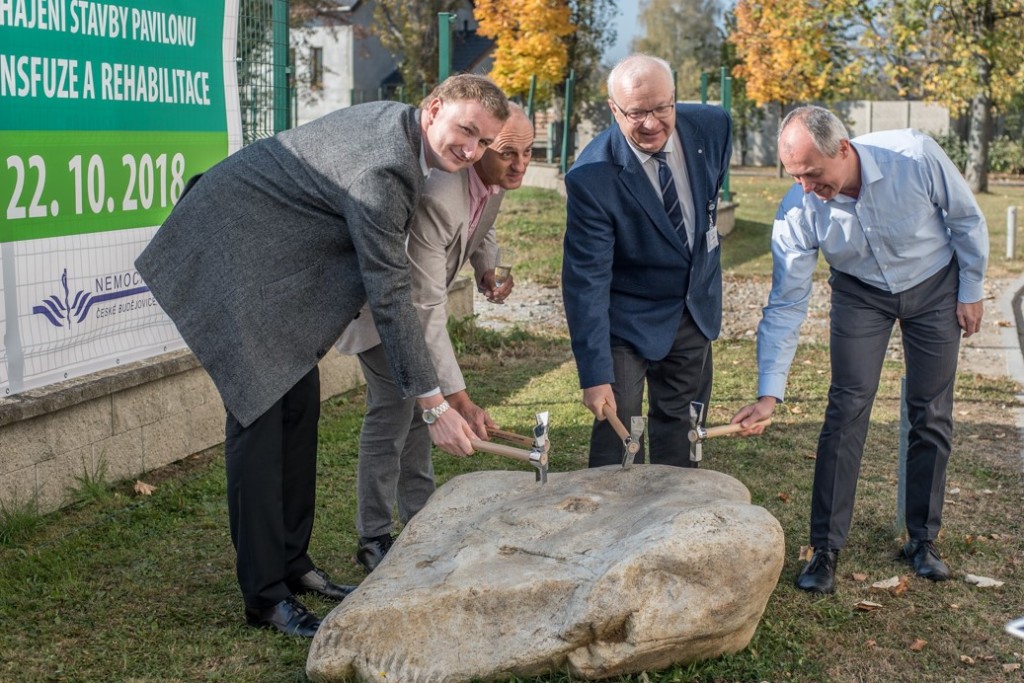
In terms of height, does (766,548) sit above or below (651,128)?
below

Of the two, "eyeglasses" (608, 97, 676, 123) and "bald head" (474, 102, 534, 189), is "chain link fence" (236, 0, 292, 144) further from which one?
"eyeglasses" (608, 97, 676, 123)

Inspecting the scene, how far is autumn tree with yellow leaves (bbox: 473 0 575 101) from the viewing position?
23.2m

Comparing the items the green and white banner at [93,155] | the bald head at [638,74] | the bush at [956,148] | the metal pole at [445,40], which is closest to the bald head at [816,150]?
the bald head at [638,74]

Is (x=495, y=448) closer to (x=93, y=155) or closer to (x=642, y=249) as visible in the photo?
(x=642, y=249)

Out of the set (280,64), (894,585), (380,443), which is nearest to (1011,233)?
(280,64)

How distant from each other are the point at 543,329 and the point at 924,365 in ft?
19.4

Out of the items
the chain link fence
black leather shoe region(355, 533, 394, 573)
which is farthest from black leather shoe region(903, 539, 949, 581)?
the chain link fence

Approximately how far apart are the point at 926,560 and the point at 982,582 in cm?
22

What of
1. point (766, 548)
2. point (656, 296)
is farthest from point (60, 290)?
point (766, 548)

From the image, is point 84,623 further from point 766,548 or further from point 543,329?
point 543,329

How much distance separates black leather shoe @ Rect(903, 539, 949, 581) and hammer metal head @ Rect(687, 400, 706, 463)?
98cm

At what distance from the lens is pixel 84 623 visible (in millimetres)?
4082

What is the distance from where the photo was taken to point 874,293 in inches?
174

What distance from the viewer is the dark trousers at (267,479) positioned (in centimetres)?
385
